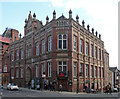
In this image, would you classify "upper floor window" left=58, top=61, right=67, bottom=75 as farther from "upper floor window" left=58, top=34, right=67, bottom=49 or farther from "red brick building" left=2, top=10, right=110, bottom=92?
"upper floor window" left=58, top=34, right=67, bottom=49

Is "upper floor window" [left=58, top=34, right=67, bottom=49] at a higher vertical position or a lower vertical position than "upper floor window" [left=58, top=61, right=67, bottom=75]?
higher

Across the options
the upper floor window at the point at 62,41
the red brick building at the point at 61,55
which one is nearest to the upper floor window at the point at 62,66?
the red brick building at the point at 61,55

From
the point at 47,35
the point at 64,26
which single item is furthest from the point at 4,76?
the point at 64,26

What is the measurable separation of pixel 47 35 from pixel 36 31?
5533 mm

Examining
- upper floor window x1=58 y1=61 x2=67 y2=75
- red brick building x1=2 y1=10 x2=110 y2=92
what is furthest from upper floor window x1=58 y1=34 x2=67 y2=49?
upper floor window x1=58 y1=61 x2=67 y2=75

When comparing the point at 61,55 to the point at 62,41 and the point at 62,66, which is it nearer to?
the point at 62,66

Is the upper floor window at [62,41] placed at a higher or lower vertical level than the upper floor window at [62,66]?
higher

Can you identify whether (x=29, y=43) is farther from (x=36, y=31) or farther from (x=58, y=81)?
(x=58, y=81)

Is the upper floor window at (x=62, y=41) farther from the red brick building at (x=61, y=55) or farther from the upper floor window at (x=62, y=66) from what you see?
the upper floor window at (x=62, y=66)

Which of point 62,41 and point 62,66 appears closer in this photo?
point 62,66

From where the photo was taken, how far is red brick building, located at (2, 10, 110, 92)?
102 feet

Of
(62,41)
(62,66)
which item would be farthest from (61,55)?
(62,41)

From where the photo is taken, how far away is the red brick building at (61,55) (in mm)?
31203

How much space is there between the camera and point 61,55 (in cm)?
3144
